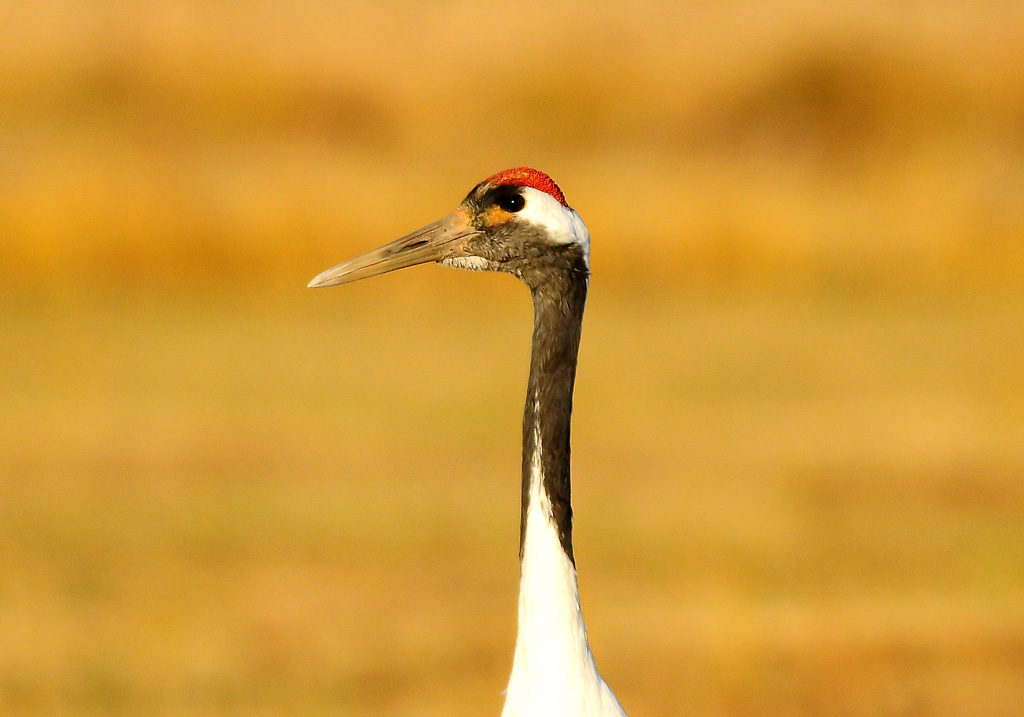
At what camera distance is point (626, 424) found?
15.4m

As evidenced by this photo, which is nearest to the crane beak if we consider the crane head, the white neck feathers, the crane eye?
the crane head

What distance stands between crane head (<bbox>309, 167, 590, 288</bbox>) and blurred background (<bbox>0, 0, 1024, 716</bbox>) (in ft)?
14.5

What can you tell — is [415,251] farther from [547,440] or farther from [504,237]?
[547,440]

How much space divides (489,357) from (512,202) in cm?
1217

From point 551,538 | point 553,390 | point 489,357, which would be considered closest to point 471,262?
point 553,390

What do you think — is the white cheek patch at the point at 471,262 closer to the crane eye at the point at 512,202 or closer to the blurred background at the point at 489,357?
the crane eye at the point at 512,202

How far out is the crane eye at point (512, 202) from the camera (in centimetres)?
550

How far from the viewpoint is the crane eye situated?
18.0 feet

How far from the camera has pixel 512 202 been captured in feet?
18.1

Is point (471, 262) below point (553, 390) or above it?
above

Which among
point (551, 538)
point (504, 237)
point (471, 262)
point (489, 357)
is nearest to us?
point (551, 538)

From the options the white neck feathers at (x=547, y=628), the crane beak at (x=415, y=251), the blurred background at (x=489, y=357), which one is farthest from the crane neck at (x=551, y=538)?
the blurred background at (x=489, y=357)

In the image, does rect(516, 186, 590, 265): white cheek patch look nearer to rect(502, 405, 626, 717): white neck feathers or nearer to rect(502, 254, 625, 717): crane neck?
rect(502, 254, 625, 717): crane neck

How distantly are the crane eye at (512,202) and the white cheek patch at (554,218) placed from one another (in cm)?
3
